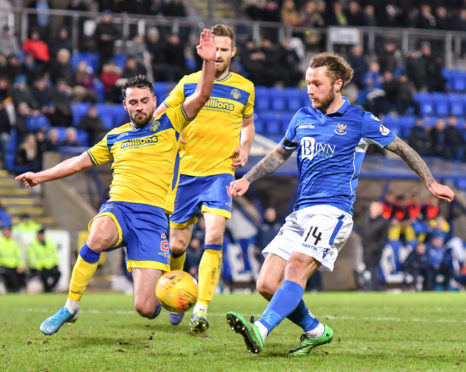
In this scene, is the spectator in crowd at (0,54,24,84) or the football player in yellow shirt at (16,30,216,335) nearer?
the football player in yellow shirt at (16,30,216,335)

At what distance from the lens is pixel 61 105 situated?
2050 centimetres

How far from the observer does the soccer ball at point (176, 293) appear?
23.4 feet

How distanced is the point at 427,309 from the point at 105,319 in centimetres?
468

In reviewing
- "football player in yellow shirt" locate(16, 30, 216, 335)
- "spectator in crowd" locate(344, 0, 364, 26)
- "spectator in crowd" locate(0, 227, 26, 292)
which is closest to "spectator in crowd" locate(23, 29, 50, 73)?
"spectator in crowd" locate(0, 227, 26, 292)

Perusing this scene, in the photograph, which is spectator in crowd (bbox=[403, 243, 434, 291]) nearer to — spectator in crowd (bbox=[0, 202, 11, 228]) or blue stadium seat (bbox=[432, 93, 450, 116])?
blue stadium seat (bbox=[432, 93, 450, 116])

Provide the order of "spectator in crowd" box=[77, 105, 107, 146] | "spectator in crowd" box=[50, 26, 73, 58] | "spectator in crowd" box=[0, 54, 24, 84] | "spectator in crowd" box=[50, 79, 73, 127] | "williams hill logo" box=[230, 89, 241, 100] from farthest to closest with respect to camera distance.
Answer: "spectator in crowd" box=[50, 26, 73, 58], "spectator in crowd" box=[0, 54, 24, 84], "spectator in crowd" box=[50, 79, 73, 127], "spectator in crowd" box=[77, 105, 107, 146], "williams hill logo" box=[230, 89, 241, 100]

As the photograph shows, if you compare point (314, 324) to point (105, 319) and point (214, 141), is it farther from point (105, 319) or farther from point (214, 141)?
point (105, 319)

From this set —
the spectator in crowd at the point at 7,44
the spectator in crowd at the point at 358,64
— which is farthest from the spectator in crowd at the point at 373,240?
the spectator in crowd at the point at 7,44

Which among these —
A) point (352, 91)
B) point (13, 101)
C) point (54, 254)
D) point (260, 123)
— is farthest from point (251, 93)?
point (352, 91)

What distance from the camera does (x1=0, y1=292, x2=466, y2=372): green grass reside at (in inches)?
236

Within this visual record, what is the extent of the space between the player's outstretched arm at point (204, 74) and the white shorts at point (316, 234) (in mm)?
1415

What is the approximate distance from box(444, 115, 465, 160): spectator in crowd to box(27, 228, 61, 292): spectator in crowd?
1095cm

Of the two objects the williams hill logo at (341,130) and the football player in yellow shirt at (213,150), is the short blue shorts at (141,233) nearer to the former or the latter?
the football player in yellow shirt at (213,150)

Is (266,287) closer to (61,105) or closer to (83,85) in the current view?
(61,105)
